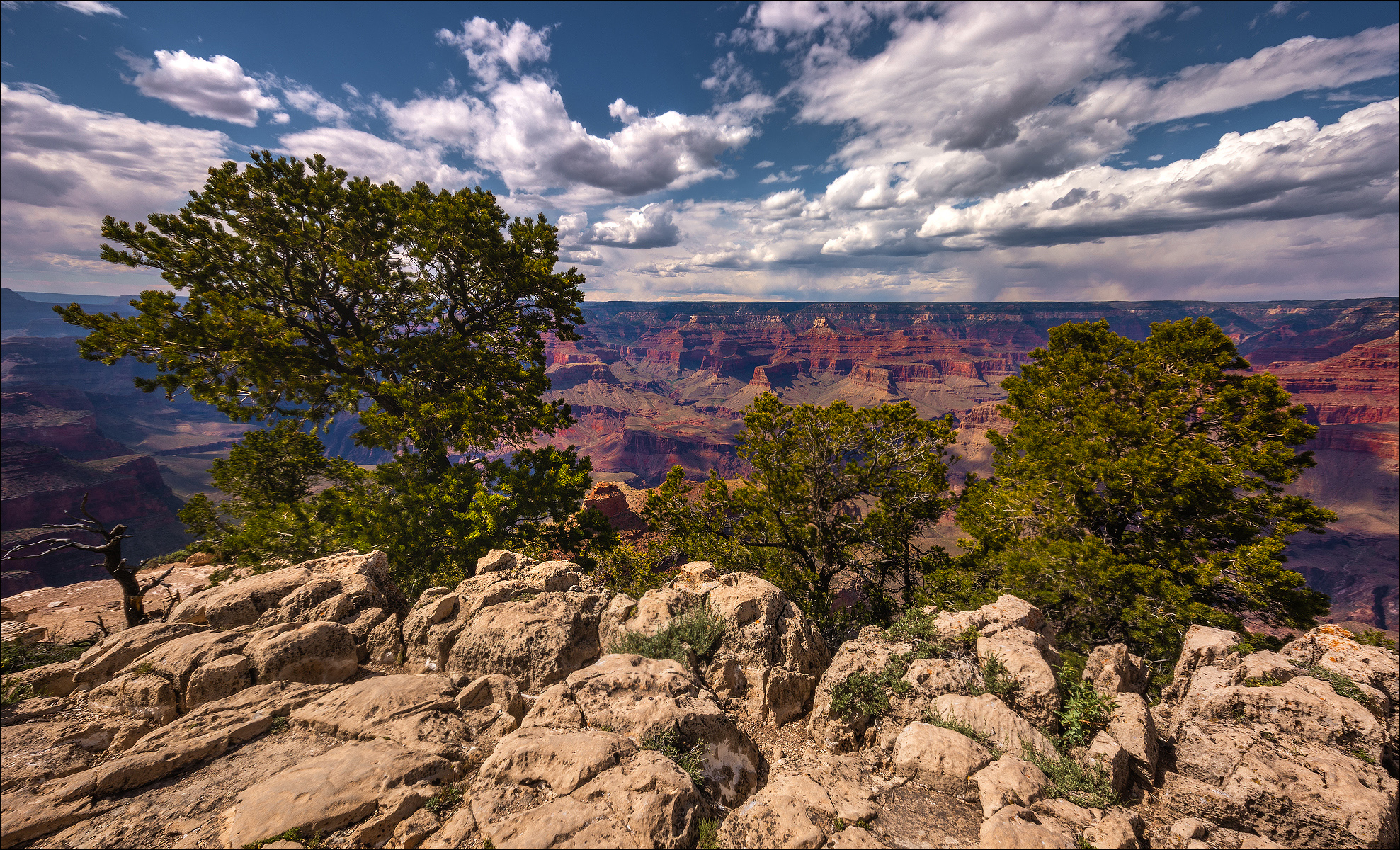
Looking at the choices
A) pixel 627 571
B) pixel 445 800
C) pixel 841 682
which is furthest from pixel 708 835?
pixel 627 571

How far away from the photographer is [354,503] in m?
14.7

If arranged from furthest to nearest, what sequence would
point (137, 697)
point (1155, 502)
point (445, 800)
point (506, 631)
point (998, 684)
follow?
point (1155, 502), point (506, 631), point (998, 684), point (137, 697), point (445, 800)

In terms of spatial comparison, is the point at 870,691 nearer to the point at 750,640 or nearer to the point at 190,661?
the point at 750,640

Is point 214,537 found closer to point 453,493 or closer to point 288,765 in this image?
point 453,493

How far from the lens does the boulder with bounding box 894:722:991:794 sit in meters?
5.59

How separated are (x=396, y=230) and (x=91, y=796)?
1540 centimetres

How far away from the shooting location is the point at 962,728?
6.29 meters

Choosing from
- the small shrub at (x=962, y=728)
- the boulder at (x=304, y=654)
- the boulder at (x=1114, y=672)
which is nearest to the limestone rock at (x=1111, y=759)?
the small shrub at (x=962, y=728)

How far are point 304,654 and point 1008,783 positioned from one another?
408 inches

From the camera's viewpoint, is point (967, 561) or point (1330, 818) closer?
point (1330, 818)

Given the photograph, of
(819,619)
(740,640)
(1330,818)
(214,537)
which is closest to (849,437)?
(819,619)

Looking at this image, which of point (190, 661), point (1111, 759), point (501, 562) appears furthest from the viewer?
point (501, 562)

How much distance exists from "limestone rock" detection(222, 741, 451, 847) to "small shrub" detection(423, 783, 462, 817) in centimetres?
24

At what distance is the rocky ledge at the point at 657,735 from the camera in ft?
16.0
